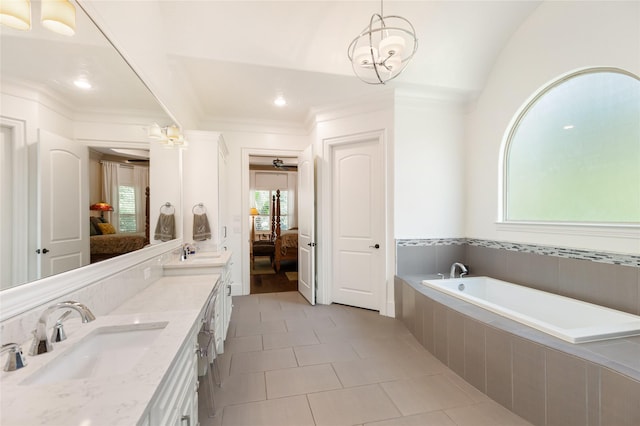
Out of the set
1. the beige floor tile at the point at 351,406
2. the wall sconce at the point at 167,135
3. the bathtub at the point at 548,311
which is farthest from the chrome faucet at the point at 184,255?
the bathtub at the point at 548,311

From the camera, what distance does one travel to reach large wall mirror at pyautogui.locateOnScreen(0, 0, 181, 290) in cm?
95

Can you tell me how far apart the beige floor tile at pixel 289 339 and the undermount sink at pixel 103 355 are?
159cm

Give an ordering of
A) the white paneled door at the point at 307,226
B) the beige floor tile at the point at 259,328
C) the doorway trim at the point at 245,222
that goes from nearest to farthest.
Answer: the beige floor tile at the point at 259,328 → the white paneled door at the point at 307,226 → the doorway trim at the point at 245,222

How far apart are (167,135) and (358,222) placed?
2.44 meters

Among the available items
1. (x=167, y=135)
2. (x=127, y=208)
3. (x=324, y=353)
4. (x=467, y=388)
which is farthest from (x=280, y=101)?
(x=467, y=388)

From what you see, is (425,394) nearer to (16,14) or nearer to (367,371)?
(367,371)

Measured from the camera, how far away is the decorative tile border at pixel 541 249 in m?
2.12

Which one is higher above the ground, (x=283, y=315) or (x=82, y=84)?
(x=82, y=84)

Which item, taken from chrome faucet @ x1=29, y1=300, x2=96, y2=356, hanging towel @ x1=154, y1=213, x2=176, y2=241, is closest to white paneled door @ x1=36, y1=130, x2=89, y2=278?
chrome faucet @ x1=29, y1=300, x2=96, y2=356

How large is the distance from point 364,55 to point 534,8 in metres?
2.20

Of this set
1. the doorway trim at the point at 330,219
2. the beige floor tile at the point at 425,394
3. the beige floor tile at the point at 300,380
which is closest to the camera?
the beige floor tile at the point at 425,394

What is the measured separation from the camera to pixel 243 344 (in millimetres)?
2705

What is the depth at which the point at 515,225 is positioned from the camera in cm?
304

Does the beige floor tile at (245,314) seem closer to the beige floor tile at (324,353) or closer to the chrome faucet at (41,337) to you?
the beige floor tile at (324,353)
